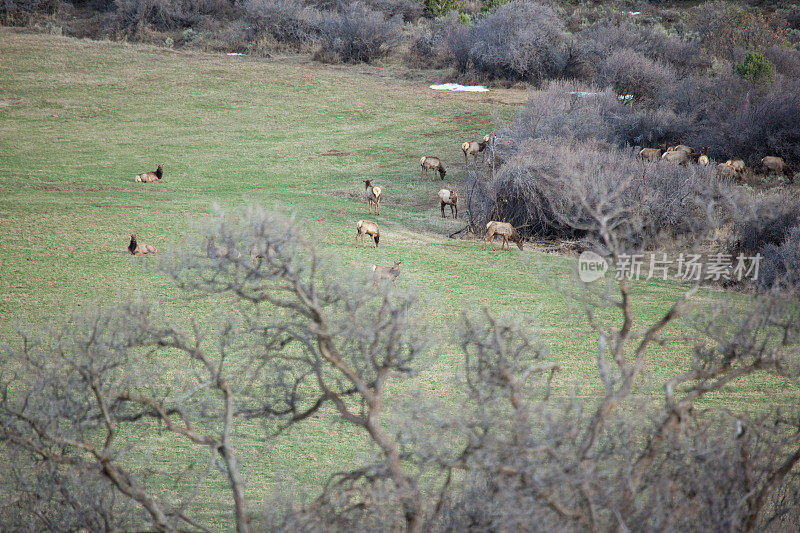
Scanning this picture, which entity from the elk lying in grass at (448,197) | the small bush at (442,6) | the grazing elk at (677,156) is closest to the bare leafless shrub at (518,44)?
the small bush at (442,6)

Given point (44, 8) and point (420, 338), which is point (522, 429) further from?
point (44, 8)

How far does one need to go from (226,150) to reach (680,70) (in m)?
21.4

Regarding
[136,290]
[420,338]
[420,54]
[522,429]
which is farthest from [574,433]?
[420,54]

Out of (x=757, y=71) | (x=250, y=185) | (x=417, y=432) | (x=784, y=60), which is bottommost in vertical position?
(x=250, y=185)

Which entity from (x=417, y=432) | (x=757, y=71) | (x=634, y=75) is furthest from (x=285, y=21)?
(x=417, y=432)

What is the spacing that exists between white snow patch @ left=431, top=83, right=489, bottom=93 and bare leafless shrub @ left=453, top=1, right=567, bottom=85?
1.21m

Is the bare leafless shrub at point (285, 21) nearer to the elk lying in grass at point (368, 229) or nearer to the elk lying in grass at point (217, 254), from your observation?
the elk lying in grass at point (368, 229)

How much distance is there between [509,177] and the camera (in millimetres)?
21547

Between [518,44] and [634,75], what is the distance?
610 centimetres

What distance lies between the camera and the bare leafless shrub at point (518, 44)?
37438 mm

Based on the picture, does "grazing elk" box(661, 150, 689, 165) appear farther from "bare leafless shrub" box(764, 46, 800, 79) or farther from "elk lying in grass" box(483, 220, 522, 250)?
"bare leafless shrub" box(764, 46, 800, 79)

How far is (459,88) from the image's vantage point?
38500mm

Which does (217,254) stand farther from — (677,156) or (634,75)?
(634,75)

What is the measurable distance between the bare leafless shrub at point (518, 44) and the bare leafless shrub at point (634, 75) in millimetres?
4140
